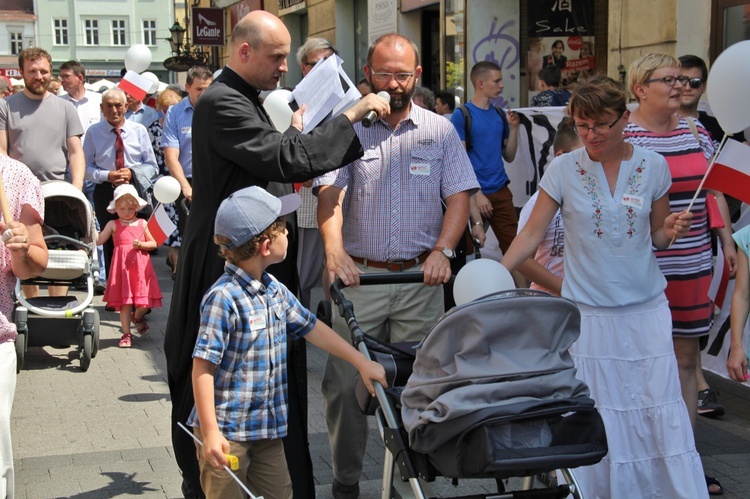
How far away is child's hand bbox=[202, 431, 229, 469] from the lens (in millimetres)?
3678

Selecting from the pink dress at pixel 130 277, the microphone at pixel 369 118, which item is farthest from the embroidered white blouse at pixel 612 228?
the pink dress at pixel 130 277

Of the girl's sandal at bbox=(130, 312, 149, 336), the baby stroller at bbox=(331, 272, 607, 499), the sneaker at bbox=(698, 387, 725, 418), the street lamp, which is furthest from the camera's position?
the street lamp

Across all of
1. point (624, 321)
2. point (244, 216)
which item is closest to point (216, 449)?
point (244, 216)

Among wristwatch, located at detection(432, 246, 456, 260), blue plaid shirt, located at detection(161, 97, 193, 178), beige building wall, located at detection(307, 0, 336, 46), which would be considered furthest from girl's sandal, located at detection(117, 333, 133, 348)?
beige building wall, located at detection(307, 0, 336, 46)

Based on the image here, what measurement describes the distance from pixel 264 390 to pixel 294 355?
633 mm

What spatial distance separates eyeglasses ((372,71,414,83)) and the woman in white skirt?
815 millimetres

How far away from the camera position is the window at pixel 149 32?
8694cm

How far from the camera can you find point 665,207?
15.5 feet

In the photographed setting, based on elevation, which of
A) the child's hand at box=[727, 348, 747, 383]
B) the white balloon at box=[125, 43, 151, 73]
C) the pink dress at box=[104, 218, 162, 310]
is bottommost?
the pink dress at box=[104, 218, 162, 310]

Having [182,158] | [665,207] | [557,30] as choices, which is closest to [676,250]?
[665,207]

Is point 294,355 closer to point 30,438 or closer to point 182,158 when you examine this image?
point 30,438

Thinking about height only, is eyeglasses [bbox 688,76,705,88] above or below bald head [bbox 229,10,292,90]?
below

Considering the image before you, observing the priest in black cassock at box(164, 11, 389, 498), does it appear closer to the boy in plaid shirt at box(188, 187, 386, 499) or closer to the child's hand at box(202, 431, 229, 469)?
the boy in plaid shirt at box(188, 187, 386, 499)

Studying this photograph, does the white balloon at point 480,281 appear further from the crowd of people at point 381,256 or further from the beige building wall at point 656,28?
the beige building wall at point 656,28
